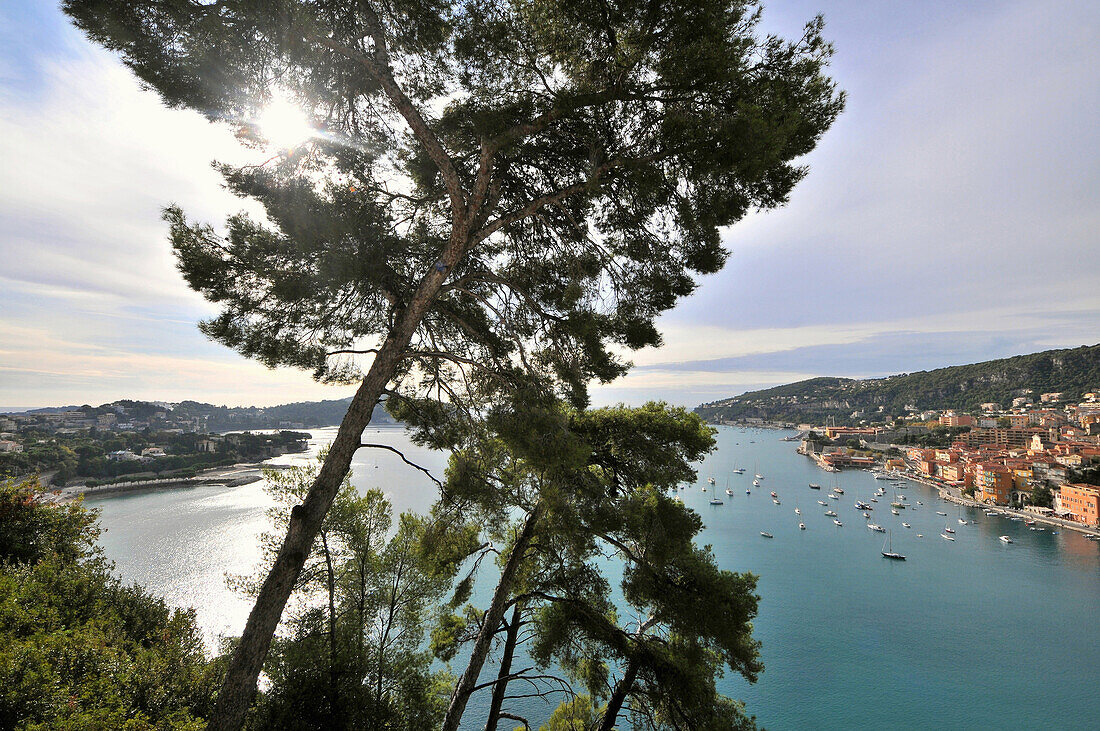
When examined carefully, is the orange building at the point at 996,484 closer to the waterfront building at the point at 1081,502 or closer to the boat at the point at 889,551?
the waterfront building at the point at 1081,502

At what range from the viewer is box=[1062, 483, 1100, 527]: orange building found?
1135 inches

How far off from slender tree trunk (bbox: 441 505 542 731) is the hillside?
321ft

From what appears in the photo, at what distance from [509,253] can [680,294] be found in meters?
1.52

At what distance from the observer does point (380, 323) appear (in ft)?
13.1

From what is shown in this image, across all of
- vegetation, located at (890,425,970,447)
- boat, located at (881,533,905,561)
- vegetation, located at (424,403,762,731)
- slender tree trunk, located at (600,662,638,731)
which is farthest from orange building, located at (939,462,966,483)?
slender tree trunk, located at (600,662,638,731)

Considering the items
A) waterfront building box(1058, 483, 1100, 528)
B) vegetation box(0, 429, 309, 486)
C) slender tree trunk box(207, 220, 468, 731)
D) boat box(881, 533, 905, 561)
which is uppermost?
slender tree trunk box(207, 220, 468, 731)

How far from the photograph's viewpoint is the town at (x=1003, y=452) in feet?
108

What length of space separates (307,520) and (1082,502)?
46.6m

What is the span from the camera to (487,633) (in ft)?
13.0

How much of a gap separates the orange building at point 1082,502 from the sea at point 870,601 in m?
2.32

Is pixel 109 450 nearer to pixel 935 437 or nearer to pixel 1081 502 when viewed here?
pixel 1081 502

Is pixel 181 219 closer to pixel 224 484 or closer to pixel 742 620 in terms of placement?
pixel 742 620

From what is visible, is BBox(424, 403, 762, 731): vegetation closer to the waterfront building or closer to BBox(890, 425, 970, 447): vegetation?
the waterfront building

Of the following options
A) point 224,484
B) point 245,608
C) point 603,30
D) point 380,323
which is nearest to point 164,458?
point 224,484
